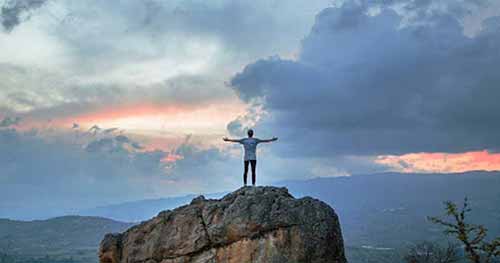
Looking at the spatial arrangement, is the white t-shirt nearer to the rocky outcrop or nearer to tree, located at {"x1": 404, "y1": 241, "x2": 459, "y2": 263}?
the rocky outcrop

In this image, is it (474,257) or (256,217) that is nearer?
(256,217)

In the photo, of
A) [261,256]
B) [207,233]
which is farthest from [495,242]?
[207,233]

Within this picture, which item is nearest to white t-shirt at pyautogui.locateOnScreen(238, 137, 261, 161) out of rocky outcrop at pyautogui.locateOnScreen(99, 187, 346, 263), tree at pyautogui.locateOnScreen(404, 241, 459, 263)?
rocky outcrop at pyautogui.locateOnScreen(99, 187, 346, 263)

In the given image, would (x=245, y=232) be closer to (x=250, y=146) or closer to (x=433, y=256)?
(x=250, y=146)

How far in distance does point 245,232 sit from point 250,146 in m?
7.44

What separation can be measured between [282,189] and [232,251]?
580 cm

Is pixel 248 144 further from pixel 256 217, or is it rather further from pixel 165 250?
pixel 165 250

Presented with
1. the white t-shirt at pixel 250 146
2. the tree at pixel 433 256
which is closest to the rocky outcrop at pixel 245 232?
the white t-shirt at pixel 250 146

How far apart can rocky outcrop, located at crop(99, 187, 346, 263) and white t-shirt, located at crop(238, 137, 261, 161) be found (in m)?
3.38

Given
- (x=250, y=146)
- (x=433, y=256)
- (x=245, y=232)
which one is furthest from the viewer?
(x=433, y=256)

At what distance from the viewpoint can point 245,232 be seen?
35.3 m

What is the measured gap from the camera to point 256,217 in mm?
35250

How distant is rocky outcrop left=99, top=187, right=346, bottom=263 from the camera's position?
34625 millimetres

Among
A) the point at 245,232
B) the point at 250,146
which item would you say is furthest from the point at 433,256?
the point at 245,232
